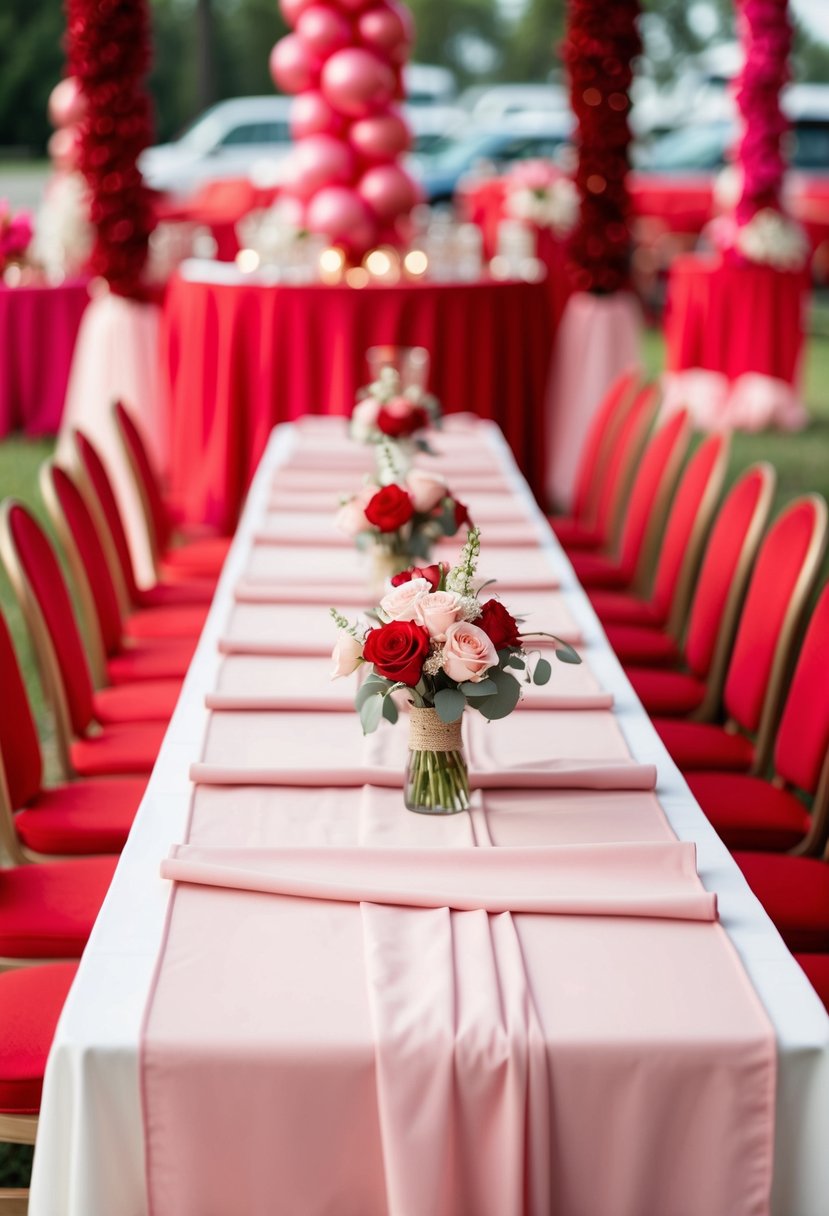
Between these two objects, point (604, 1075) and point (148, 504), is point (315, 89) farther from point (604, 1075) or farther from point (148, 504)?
point (604, 1075)

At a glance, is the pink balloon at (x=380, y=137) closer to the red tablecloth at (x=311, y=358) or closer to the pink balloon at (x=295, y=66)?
the pink balloon at (x=295, y=66)

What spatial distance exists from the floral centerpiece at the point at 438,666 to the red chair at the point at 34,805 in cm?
78

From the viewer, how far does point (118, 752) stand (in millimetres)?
2840

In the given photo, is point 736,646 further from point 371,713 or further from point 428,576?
point 371,713

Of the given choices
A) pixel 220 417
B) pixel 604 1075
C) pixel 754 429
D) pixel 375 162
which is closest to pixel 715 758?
pixel 604 1075

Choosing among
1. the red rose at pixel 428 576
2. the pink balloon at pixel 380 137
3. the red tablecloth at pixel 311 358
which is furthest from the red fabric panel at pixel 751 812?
the pink balloon at pixel 380 137

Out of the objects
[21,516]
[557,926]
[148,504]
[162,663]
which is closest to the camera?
[557,926]

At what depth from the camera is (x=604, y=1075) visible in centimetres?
141

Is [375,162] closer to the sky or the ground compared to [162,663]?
closer to the sky

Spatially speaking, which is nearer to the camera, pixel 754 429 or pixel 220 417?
pixel 220 417

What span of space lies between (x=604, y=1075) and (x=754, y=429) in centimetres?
738

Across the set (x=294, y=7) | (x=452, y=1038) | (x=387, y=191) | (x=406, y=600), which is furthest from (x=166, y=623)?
(x=294, y=7)

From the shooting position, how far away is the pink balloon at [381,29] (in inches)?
252

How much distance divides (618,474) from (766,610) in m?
1.45
